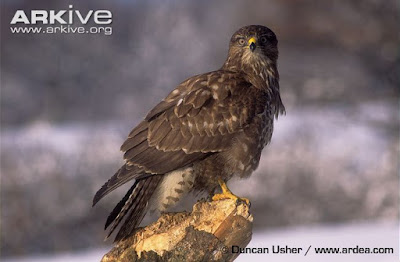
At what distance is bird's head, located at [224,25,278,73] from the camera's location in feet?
18.5

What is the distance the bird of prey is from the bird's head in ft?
0.84

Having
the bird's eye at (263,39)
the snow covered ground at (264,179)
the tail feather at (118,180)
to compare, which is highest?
the snow covered ground at (264,179)

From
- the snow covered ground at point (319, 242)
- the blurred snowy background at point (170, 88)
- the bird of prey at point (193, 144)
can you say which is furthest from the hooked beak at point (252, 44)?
the blurred snowy background at point (170, 88)

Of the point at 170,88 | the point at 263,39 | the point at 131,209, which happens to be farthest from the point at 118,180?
the point at 170,88

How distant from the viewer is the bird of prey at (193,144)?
16.8 ft

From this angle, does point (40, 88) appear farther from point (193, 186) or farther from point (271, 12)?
point (193, 186)

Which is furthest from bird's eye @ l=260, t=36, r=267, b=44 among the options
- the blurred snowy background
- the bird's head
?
the blurred snowy background

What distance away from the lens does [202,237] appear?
4.95 metres

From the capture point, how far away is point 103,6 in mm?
14750

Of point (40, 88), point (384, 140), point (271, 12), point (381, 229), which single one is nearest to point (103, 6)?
point (40, 88)

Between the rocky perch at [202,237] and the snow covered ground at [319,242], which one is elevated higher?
the snow covered ground at [319,242]

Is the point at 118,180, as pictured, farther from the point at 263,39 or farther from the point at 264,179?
the point at 264,179

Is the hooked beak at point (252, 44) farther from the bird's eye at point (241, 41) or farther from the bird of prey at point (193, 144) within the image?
the bird of prey at point (193, 144)

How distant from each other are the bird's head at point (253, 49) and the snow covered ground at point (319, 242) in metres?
2.80
